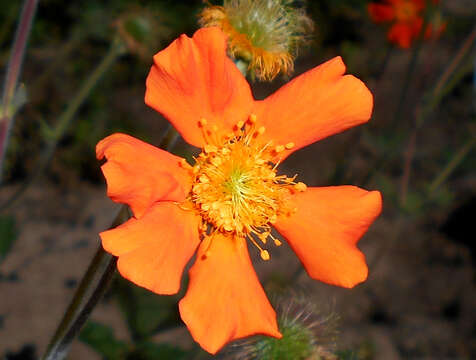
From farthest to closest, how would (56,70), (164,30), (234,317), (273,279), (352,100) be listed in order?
(56,70) < (273,279) < (164,30) < (352,100) < (234,317)

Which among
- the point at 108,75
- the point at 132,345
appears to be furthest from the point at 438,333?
the point at 108,75

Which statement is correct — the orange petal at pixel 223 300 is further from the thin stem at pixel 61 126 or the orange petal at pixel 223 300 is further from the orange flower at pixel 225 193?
the thin stem at pixel 61 126

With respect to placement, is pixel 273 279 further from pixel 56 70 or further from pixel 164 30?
pixel 56 70

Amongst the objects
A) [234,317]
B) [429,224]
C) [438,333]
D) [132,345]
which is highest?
[234,317]

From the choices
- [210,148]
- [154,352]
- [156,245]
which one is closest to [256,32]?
[210,148]

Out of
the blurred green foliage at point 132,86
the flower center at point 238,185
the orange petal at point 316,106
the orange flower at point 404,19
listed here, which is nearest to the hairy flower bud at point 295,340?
the flower center at point 238,185

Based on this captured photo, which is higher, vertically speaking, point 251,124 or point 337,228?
A: point 251,124
